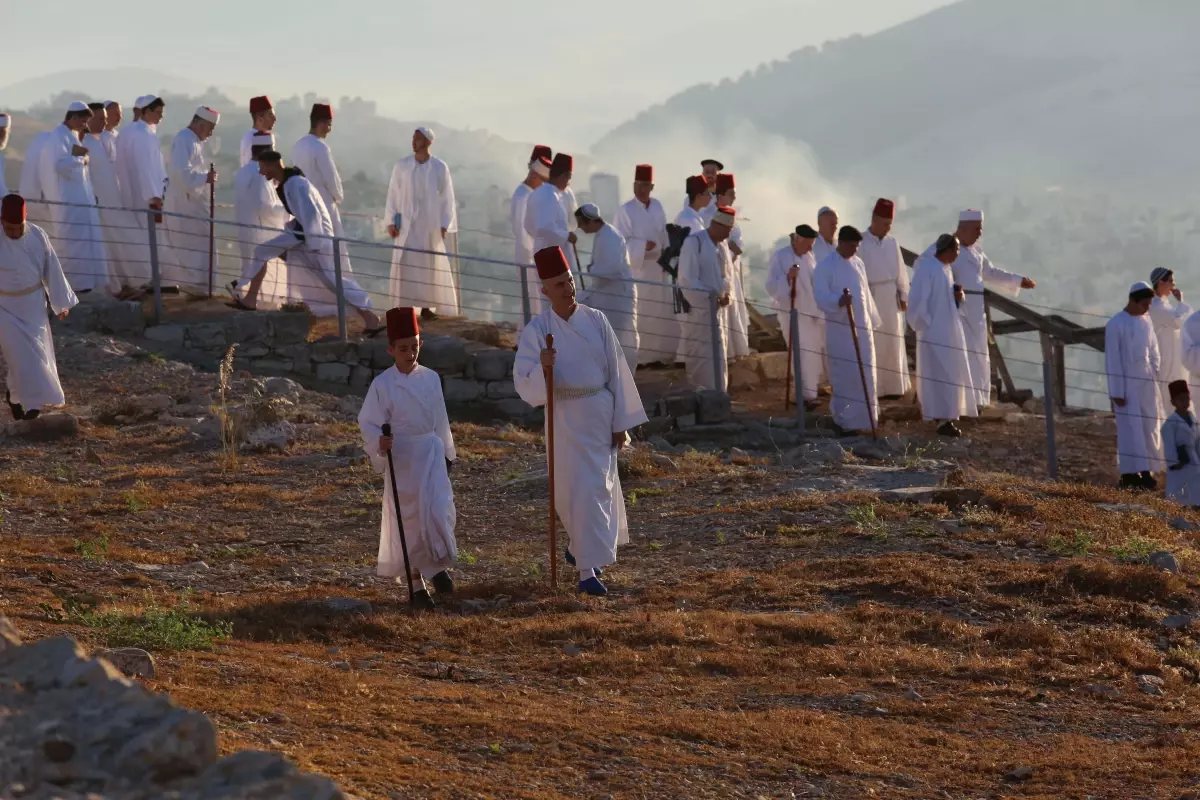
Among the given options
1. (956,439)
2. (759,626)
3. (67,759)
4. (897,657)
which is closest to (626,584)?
(759,626)

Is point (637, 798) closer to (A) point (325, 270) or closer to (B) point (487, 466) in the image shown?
(B) point (487, 466)

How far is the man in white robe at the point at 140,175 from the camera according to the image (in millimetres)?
18266

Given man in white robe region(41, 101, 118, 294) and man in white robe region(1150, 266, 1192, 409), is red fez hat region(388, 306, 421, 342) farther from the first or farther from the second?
man in white robe region(41, 101, 118, 294)

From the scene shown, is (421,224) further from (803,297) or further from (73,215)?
(803,297)

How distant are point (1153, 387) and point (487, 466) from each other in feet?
19.6

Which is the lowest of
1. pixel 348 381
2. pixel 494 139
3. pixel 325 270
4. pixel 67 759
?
pixel 67 759

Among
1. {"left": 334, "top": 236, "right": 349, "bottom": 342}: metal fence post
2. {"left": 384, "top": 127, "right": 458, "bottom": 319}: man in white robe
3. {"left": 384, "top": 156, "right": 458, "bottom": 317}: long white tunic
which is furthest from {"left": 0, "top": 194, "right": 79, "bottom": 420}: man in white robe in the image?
{"left": 384, "top": 156, "right": 458, "bottom": 317}: long white tunic

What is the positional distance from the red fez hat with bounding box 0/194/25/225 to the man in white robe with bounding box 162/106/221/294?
3.89 metres

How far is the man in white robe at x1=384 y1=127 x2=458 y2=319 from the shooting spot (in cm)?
1864

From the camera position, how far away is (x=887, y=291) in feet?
56.7

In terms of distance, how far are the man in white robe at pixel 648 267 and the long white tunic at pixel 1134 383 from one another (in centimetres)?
404

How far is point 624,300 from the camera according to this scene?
16.4m

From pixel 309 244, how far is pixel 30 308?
3.35 metres

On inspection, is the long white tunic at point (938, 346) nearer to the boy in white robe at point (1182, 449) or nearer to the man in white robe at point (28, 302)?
the boy in white robe at point (1182, 449)
